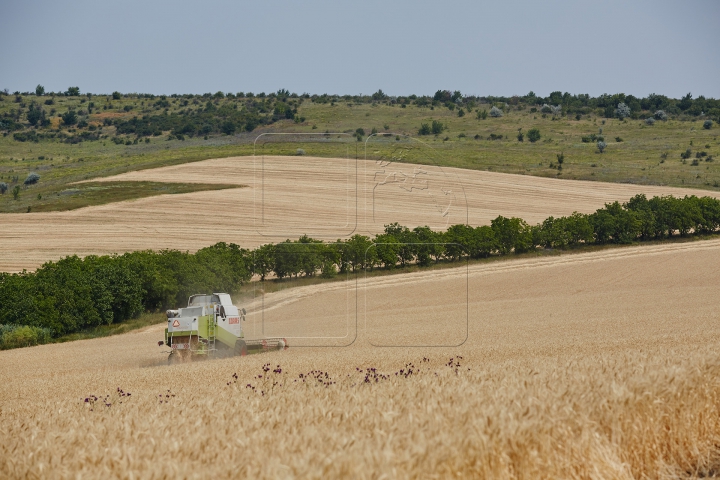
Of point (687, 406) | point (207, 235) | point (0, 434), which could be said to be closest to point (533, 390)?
point (687, 406)

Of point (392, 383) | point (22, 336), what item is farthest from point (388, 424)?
point (22, 336)

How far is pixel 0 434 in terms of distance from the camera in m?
7.71

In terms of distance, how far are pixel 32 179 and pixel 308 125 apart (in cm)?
4694

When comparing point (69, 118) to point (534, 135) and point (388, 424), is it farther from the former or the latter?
point (388, 424)

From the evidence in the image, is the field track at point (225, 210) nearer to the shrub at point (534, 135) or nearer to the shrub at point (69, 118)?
the shrub at point (534, 135)

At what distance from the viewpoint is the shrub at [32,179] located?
A: 8548 centimetres

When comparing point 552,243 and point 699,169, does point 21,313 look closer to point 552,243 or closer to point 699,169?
point 552,243

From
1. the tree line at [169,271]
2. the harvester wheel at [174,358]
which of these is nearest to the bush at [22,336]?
the tree line at [169,271]

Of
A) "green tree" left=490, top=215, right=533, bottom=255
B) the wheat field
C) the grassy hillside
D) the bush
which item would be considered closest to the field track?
"green tree" left=490, top=215, right=533, bottom=255

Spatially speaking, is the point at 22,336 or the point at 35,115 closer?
the point at 22,336

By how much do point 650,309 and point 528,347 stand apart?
15.9m

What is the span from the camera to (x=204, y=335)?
79.7 ft

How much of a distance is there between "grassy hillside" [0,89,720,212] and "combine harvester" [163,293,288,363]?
102 feet

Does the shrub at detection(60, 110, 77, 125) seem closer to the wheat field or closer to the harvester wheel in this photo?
the harvester wheel
